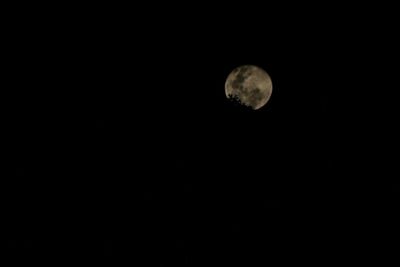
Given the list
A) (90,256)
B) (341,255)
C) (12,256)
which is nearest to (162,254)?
(90,256)

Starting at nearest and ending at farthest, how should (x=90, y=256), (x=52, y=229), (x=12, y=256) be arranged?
1. (x=12, y=256)
2. (x=90, y=256)
3. (x=52, y=229)

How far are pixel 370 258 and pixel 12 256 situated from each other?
6372 mm

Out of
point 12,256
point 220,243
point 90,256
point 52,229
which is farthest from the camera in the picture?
point 220,243

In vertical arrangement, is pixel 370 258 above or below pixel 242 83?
below

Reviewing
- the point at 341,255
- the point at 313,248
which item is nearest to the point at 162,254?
the point at 313,248

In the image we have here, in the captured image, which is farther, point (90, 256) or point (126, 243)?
point (126, 243)

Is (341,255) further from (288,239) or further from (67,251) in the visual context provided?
(67,251)

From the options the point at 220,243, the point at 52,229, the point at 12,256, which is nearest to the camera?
the point at 12,256

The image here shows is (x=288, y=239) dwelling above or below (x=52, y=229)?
above

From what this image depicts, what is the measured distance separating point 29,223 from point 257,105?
Result: 16.3ft

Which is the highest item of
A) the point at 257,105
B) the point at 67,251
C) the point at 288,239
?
the point at 257,105

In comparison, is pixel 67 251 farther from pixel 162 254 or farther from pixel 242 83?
pixel 242 83

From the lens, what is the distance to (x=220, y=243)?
730 centimetres

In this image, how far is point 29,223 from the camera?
6430 mm
